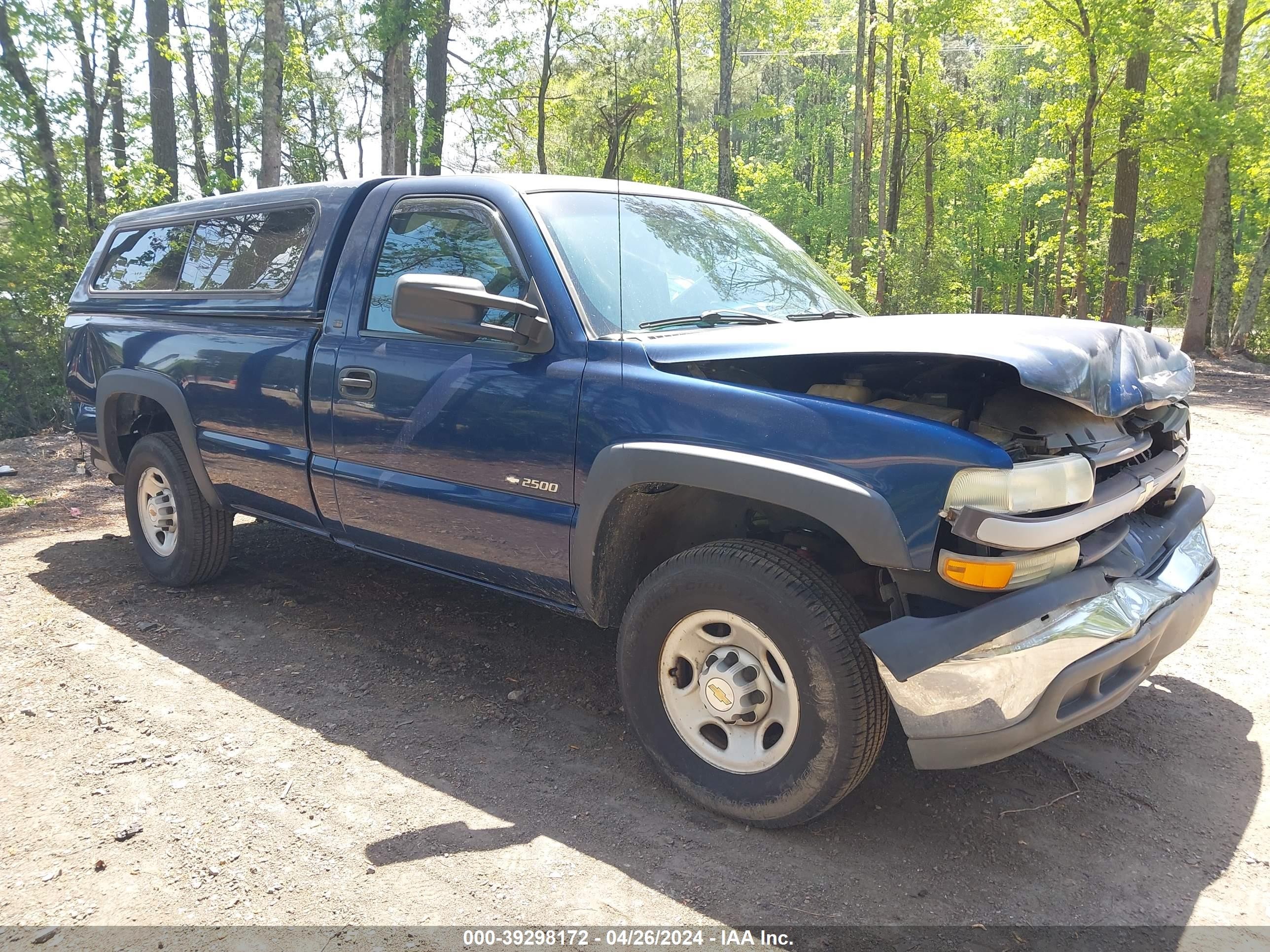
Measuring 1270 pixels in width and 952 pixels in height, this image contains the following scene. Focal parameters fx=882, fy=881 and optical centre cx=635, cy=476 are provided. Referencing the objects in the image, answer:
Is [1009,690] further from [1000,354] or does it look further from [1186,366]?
[1186,366]

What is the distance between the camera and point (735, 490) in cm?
266

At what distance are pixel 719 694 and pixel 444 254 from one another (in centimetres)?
207

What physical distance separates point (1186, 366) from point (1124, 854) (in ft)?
5.79

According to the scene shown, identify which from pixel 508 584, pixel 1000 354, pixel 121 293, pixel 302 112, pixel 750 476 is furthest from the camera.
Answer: pixel 302 112

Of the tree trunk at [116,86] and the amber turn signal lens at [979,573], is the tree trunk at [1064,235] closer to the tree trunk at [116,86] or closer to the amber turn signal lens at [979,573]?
the amber turn signal lens at [979,573]

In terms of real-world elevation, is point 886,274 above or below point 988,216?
below

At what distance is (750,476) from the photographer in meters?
2.62

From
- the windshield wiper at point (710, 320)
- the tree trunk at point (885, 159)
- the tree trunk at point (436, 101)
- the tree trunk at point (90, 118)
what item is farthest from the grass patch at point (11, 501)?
the tree trunk at point (885, 159)

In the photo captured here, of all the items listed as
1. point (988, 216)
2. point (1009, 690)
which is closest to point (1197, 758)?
point (1009, 690)

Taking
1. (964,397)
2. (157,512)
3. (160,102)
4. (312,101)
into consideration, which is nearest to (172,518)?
(157,512)

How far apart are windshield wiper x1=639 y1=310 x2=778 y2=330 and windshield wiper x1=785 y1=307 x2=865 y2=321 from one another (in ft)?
0.45

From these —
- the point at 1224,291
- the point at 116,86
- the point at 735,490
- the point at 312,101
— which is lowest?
the point at 735,490

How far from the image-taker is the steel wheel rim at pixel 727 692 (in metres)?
2.70

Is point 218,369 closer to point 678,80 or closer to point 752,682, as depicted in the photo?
point 752,682
